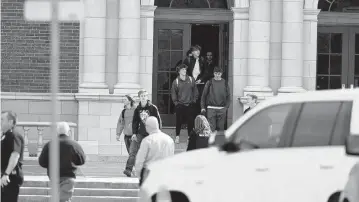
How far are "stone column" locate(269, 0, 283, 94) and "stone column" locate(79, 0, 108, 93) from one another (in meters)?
3.59

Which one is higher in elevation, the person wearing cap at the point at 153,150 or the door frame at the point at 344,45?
the door frame at the point at 344,45

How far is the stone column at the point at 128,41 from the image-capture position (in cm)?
2720

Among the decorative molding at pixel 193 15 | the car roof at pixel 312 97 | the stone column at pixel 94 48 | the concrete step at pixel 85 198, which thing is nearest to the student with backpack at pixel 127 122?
the concrete step at pixel 85 198

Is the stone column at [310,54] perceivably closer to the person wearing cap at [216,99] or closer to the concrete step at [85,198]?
the person wearing cap at [216,99]

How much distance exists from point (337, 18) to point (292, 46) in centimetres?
179

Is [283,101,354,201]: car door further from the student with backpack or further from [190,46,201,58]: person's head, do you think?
[190,46,201,58]: person's head

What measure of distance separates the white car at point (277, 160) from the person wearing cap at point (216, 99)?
12232 mm

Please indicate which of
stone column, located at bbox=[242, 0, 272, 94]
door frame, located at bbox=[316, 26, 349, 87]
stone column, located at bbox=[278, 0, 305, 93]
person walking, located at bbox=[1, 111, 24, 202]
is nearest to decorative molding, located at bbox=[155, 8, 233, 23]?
stone column, located at bbox=[242, 0, 272, 94]

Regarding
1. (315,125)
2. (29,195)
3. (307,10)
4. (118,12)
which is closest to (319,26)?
(307,10)

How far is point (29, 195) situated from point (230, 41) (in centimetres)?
873

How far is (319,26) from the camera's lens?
96.3ft

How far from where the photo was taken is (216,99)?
2539 cm

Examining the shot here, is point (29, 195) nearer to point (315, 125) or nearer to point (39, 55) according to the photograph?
point (39, 55)

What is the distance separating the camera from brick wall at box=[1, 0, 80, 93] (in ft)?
89.6
